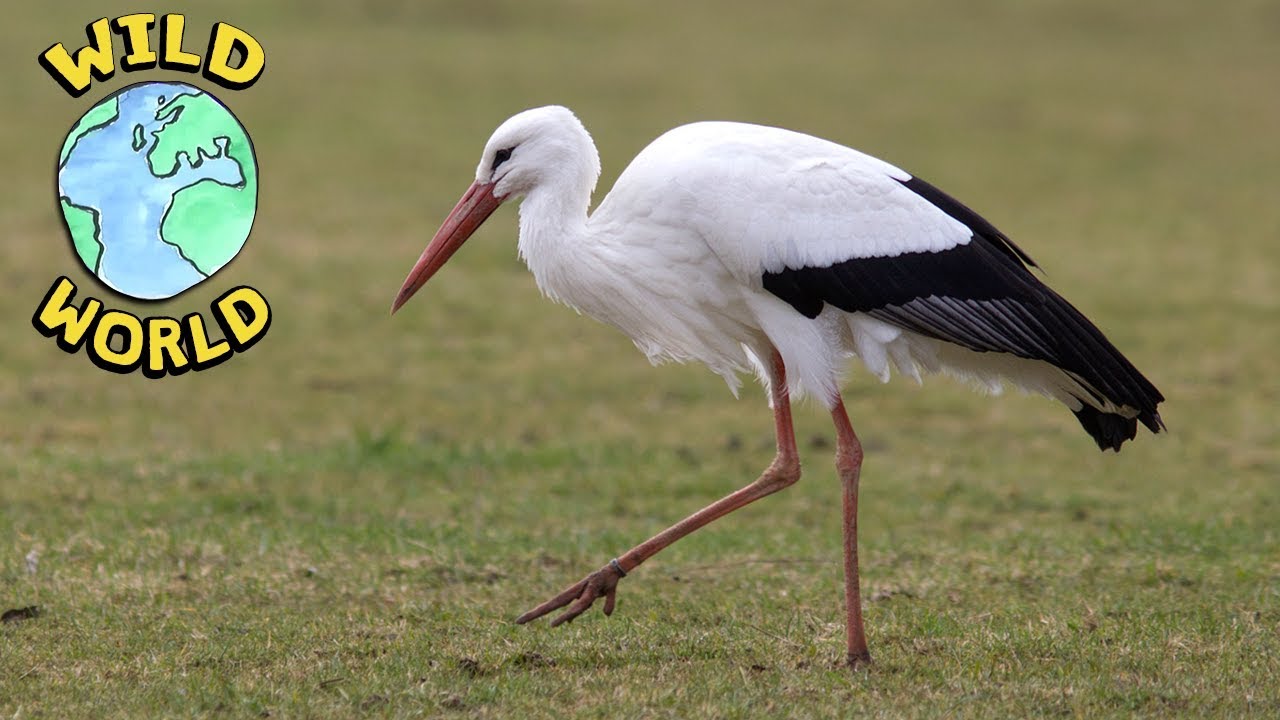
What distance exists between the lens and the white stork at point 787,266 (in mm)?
6109

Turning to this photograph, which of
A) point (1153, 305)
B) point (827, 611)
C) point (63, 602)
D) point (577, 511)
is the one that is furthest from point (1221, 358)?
point (63, 602)

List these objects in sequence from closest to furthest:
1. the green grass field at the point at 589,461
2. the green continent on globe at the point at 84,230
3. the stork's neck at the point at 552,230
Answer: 1. the green grass field at the point at 589,461
2. the stork's neck at the point at 552,230
3. the green continent on globe at the point at 84,230

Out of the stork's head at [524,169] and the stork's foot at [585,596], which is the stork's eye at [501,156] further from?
the stork's foot at [585,596]

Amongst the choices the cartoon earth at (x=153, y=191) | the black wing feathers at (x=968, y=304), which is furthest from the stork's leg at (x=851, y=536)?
the cartoon earth at (x=153, y=191)

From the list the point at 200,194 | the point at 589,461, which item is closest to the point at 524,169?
the point at 200,194

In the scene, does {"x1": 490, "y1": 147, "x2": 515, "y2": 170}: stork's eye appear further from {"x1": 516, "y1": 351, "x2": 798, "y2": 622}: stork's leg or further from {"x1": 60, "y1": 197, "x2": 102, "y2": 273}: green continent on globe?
{"x1": 60, "y1": 197, "x2": 102, "y2": 273}: green continent on globe

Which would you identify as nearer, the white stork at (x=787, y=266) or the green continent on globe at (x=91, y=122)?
the white stork at (x=787, y=266)

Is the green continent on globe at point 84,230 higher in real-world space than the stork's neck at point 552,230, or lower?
lower

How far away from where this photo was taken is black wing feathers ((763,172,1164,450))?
20.1ft

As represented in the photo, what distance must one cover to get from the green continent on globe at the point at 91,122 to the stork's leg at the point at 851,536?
10.2 feet

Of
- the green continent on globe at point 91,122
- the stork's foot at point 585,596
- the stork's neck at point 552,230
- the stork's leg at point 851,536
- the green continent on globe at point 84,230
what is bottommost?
the stork's foot at point 585,596

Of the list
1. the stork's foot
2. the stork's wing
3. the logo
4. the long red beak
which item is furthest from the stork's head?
the stork's foot

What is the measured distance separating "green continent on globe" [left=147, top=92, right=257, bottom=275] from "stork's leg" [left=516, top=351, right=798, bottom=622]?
198 centimetres

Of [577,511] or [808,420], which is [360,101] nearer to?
[808,420]
